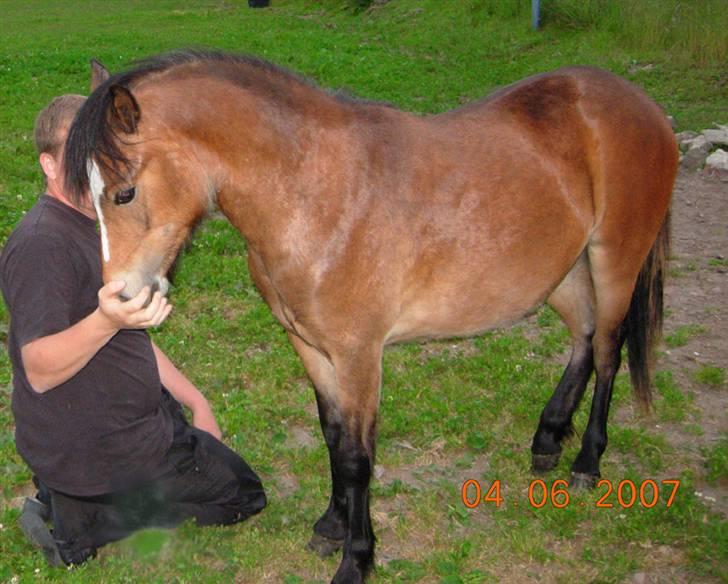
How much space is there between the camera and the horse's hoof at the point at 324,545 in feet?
12.0

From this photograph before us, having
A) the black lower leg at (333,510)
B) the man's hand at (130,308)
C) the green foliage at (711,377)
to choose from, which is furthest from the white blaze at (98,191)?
the green foliage at (711,377)

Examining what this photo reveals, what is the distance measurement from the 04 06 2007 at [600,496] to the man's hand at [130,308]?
6.51 feet

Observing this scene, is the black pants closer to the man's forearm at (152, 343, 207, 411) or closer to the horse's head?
the man's forearm at (152, 343, 207, 411)

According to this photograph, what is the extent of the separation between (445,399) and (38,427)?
7.55 feet

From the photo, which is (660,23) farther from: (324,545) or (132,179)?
(132,179)

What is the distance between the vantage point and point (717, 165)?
27.8 ft

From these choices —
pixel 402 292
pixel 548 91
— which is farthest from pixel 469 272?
pixel 548 91

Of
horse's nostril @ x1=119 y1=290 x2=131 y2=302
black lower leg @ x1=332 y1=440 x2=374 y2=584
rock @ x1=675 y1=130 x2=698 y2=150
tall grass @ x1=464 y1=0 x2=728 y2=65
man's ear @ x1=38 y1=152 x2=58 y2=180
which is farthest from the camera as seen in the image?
tall grass @ x1=464 y1=0 x2=728 y2=65

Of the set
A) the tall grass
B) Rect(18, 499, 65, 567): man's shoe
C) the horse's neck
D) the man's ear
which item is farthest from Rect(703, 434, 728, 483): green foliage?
the tall grass

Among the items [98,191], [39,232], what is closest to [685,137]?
[39,232]

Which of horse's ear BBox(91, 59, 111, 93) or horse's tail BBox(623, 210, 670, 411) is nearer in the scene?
horse's ear BBox(91, 59, 111, 93)

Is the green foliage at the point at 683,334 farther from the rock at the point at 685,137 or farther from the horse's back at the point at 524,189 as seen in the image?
the rock at the point at 685,137

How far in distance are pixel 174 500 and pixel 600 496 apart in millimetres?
1924

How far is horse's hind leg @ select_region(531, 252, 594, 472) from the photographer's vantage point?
4.27 m
